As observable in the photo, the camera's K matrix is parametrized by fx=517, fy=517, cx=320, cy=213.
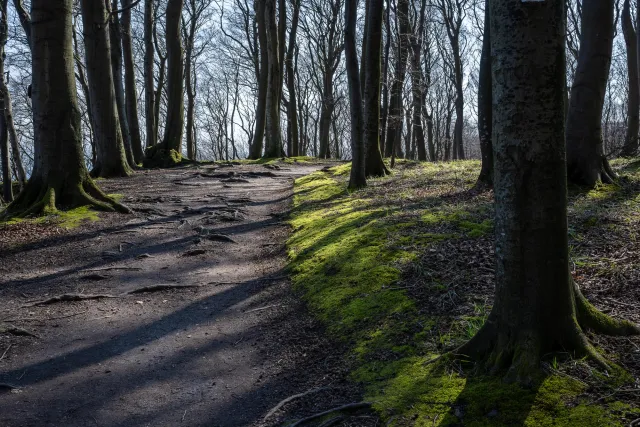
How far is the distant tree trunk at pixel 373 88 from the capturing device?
41.8 ft

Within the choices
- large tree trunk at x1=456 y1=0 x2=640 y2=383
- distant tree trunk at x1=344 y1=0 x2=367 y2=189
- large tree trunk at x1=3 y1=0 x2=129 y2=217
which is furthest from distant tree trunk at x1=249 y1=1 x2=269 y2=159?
large tree trunk at x1=456 y1=0 x2=640 y2=383

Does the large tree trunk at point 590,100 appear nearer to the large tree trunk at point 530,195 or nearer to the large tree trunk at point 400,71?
the large tree trunk at point 530,195

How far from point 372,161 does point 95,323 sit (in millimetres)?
9540

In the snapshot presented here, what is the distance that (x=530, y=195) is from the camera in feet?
→ 10.7

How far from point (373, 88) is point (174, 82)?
1082 cm

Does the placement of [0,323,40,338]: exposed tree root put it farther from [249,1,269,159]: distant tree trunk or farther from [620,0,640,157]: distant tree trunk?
[249,1,269,159]: distant tree trunk

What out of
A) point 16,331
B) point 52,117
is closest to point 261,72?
point 52,117

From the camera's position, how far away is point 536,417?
10.0ft

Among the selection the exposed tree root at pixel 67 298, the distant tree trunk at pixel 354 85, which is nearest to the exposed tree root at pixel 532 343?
the exposed tree root at pixel 67 298

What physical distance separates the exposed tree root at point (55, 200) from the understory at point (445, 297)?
430cm

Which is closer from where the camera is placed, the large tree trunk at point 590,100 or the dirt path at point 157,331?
the dirt path at point 157,331

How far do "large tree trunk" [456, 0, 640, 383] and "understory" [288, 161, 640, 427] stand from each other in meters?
0.18

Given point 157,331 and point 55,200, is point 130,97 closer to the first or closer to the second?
point 55,200

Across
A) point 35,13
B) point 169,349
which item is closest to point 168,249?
point 169,349
